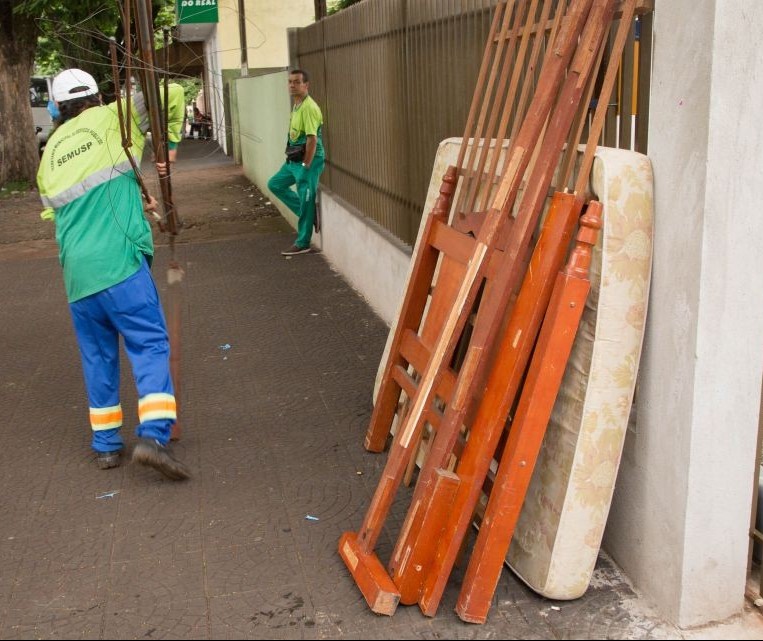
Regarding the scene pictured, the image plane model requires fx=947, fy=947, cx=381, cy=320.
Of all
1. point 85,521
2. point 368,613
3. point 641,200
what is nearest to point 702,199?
point 641,200

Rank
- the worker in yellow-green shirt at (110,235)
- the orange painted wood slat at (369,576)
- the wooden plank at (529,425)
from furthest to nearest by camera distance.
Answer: the worker in yellow-green shirt at (110,235) < the orange painted wood slat at (369,576) < the wooden plank at (529,425)

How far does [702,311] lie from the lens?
288 cm

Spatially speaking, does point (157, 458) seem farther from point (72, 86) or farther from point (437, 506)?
point (72, 86)

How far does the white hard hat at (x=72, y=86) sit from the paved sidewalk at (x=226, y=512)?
1827 millimetres

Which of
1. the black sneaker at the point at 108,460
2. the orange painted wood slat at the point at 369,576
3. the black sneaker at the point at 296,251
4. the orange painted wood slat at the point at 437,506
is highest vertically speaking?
the orange painted wood slat at the point at 437,506

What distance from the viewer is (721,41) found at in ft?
8.99

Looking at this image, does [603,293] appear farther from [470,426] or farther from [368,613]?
[368,613]

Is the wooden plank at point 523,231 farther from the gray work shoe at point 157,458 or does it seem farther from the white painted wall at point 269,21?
the white painted wall at point 269,21

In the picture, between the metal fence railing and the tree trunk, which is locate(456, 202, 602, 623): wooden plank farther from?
the tree trunk

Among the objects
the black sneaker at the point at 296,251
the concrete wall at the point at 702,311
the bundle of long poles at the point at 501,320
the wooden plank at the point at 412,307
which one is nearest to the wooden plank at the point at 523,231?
the bundle of long poles at the point at 501,320

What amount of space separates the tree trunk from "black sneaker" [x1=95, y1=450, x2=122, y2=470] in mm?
15146

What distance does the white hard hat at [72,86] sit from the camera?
457 centimetres

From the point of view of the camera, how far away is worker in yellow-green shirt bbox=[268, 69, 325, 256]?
924 cm

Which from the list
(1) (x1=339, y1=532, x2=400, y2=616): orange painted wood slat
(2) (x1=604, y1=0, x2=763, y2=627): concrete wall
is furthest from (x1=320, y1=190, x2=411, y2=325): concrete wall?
(2) (x1=604, y1=0, x2=763, y2=627): concrete wall
